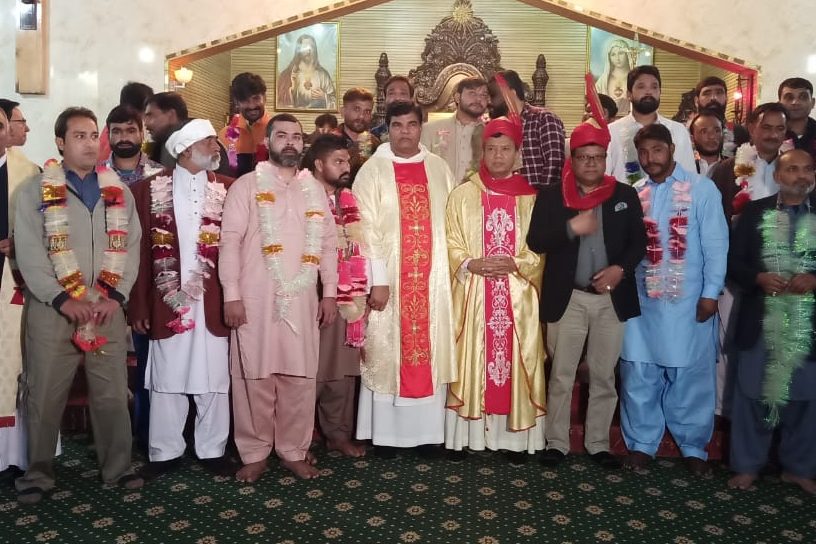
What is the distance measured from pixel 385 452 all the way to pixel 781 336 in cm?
235

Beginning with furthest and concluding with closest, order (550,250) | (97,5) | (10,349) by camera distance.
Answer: (97,5) → (550,250) → (10,349)

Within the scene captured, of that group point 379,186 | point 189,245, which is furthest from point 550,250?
point 189,245

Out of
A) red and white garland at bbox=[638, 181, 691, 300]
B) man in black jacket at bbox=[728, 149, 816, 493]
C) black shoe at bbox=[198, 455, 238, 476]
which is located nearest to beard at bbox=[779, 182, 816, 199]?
man in black jacket at bbox=[728, 149, 816, 493]

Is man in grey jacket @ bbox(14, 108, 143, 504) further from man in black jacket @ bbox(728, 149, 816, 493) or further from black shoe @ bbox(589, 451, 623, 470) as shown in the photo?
man in black jacket @ bbox(728, 149, 816, 493)

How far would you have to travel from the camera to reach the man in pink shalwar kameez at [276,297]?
4.08 metres

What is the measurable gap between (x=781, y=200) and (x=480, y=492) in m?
2.36

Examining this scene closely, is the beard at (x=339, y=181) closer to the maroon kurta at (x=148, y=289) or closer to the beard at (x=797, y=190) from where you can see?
the maroon kurta at (x=148, y=289)

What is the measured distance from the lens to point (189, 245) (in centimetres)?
419

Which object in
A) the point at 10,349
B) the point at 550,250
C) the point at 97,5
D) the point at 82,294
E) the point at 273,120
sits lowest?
the point at 10,349

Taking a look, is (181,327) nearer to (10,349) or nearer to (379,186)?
(10,349)

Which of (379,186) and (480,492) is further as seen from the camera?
(379,186)

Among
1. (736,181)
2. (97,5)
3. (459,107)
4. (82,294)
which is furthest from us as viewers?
(97,5)

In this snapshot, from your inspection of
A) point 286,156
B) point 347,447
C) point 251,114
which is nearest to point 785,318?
point 347,447

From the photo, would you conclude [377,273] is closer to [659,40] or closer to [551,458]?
[551,458]
